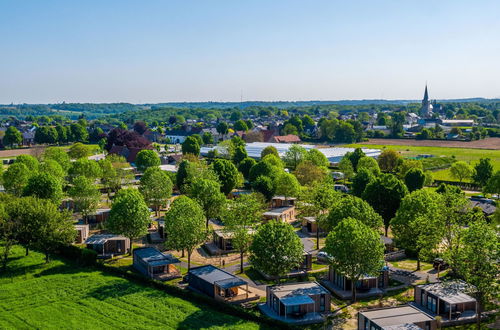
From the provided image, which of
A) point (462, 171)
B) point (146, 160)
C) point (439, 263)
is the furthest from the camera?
point (146, 160)

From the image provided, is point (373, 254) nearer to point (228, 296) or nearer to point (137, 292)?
point (228, 296)

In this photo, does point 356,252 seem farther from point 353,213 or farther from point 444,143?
point 444,143

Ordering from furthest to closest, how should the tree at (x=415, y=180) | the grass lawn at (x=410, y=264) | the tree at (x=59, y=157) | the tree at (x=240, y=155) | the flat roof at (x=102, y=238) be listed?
the tree at (x=240, y=155), the tree at (x=59, y=157), the tree at (x=415, y=180), the flat roof at (x=102, y=238), the grass lawn at (x=410, y=264)

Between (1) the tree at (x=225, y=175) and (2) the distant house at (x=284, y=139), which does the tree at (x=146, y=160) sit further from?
(2) the distant house at (x=284, y=139)

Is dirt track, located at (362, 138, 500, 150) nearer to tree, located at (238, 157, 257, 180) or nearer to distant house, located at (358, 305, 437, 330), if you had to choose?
tree, located at (238, 157, 257, 180)

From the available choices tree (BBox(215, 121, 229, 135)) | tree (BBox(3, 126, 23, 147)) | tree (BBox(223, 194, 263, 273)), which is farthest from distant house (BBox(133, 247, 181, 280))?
tree (BBox(215, 121, 229, 135))

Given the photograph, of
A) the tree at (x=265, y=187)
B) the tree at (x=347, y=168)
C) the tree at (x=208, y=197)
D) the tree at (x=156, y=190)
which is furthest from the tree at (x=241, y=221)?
the tree at (x=347, y=168)

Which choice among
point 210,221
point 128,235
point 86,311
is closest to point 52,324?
point 86,311

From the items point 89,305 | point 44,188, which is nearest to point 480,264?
point 89,305
